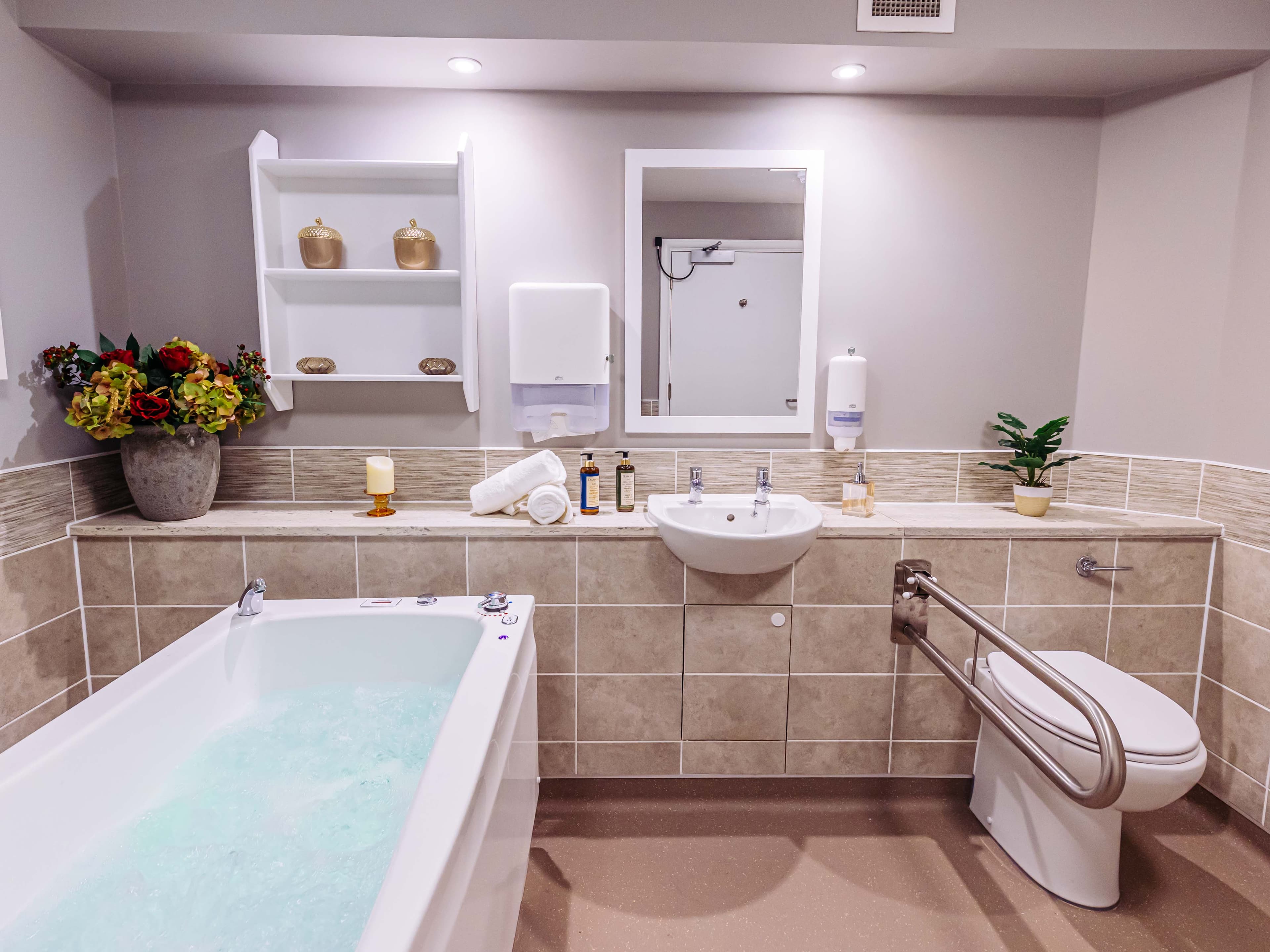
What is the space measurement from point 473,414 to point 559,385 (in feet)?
1.05

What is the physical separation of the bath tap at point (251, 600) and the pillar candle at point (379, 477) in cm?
46

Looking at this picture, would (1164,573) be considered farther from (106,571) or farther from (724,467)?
(106,571)

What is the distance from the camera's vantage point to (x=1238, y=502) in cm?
185

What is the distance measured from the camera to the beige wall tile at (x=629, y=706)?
192 cm

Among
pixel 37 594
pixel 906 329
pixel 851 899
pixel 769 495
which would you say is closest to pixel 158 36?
pixel 37 594

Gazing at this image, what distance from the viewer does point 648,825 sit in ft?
6.11

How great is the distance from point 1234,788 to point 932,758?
33.2 inches

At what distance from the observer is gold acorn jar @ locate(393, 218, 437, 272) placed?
2027 mm

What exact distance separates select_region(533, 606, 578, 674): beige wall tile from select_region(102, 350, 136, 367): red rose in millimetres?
1305

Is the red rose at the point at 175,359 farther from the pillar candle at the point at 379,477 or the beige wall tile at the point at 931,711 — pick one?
the beige wall tile at the point at 931,711

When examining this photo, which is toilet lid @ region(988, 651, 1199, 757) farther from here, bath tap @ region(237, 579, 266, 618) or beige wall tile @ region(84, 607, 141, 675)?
beige wall tile @ region(84, 607, 141, 675)

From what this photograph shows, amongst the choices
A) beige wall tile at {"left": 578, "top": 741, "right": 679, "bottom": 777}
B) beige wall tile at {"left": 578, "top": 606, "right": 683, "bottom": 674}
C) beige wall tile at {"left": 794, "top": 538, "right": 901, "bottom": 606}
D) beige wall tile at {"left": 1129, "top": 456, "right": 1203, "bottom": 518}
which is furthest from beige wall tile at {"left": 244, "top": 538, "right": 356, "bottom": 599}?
beige wall tile at {"left": 1129, "top": 456, "right": 1203, "bottom": 518}

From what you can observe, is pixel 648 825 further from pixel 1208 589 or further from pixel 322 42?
pixel 322 42

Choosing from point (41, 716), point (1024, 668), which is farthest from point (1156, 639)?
point (41, 716)
